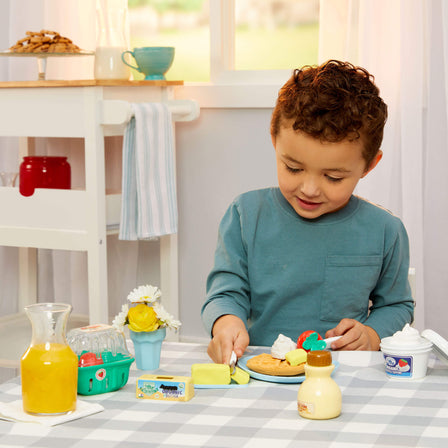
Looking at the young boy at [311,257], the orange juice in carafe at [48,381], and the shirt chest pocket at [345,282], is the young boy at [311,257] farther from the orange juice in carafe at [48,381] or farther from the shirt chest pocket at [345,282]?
the orange juice in carafe at [48,381]

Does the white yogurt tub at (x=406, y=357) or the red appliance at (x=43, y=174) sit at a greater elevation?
the red appliance at (x=43, y=174)

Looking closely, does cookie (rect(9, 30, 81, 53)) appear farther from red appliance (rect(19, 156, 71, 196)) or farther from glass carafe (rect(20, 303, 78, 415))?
glass carafe (rect(20, 303, 78, 415))

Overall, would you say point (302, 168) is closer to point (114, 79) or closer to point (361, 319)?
point (361, 319)

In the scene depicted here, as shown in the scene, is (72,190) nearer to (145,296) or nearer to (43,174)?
(43,174)

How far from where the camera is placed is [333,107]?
1.28 m

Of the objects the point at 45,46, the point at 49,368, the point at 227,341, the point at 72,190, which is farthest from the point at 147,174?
the point at 49,368

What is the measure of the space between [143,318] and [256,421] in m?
0.28

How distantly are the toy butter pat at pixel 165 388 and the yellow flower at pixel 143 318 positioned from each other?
128mm

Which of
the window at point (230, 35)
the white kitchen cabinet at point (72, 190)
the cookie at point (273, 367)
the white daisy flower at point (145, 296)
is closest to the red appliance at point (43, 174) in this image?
the white kitchen cabinet at point (72, 190)

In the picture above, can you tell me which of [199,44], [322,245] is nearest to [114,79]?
[199,44]

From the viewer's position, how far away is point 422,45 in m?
2.38

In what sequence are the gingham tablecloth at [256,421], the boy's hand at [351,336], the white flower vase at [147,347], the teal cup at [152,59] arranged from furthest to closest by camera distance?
the teal cup at [152,59]
the boy's hand at [351,336]
the white flower vase at [147,347]
the gingham tablecloth at [256,421]

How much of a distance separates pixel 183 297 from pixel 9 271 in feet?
2.19

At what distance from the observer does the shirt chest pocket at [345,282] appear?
145cm
